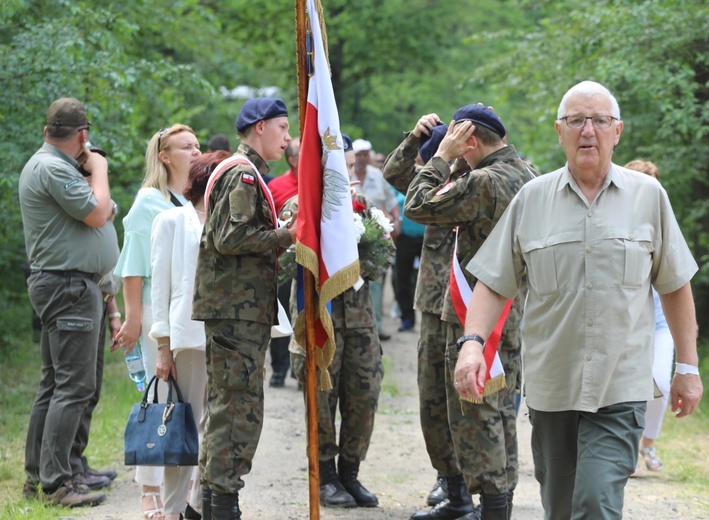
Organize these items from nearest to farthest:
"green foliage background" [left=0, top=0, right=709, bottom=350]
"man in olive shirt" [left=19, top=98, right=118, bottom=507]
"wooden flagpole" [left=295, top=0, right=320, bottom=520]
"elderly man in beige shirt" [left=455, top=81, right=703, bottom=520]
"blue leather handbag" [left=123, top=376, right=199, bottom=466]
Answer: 1. "elderly man in beige shirt" [left=455, top=81, right=703, bottom=520]
2. "wooden flagpole" [left=295, top=0, right=320, bottom=520]
3. "blue leather handbag" [left=123, top=376, right=199, bottom=466]
4. "man in olive shirt" [left=19, top=98, right=118, bottom=507]
5. "green foliage background" [left=0, top=0, right=709, bottom=350]

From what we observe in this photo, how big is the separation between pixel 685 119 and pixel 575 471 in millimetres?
6740

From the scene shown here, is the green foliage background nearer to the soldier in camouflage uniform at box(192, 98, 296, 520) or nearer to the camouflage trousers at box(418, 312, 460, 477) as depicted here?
the soldier in camouflage uniform at box(192, 98, 296, 520)

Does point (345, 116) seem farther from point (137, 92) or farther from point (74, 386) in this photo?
point (74, 386)

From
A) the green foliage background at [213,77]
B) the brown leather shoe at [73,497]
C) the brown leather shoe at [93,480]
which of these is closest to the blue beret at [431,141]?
the brown leather shoe at [73,497]

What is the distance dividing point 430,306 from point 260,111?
5.41 feet

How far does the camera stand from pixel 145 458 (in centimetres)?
555

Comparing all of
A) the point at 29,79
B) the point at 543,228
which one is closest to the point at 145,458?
the point at 543,228

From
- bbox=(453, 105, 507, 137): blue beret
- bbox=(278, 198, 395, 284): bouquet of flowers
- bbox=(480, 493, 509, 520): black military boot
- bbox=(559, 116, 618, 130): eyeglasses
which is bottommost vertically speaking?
bbox=(480, 493, 509, 520): black military boot

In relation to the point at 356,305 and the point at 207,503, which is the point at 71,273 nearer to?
the point at 356,305

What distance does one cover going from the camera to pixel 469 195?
17.7 feet

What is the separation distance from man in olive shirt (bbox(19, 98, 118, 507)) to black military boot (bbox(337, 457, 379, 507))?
162 centimetres

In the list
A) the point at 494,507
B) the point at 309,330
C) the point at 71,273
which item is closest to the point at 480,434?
the point at 494,507

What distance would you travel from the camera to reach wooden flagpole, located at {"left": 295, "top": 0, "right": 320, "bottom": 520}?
16.7ft

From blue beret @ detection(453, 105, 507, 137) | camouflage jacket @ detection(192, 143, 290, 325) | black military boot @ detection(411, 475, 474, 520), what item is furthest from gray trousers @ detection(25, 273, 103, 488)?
blue beret @ detection(453, 105, 507, 137)
